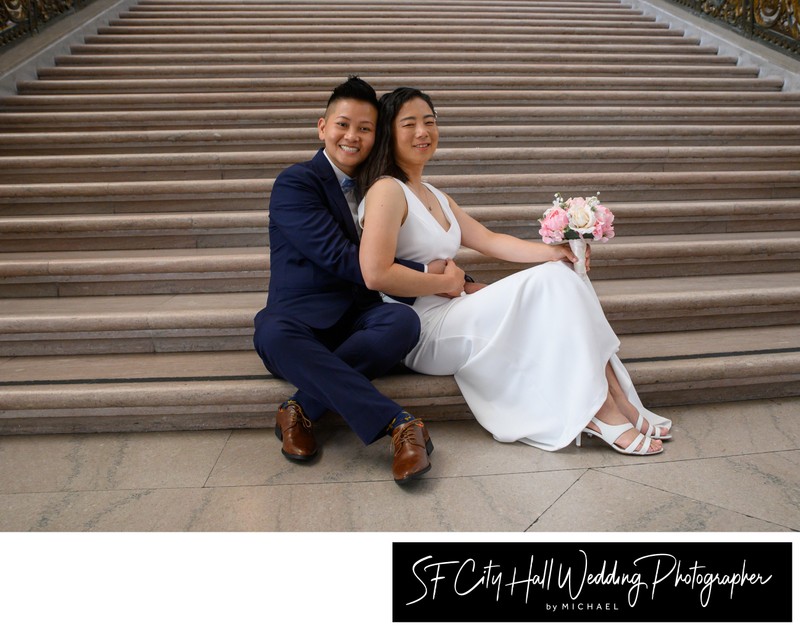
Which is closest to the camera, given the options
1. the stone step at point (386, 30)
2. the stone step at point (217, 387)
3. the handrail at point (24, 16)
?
the stone step at point (217, 387)

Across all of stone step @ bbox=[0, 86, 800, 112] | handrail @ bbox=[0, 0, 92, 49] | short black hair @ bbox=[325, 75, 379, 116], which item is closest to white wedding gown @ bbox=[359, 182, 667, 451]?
short black hair @ bbox=[325, 75, 379, 116]

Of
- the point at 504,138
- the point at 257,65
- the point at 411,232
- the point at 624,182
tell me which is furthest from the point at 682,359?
the point at 257,65

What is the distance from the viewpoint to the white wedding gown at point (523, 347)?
8.02 ft

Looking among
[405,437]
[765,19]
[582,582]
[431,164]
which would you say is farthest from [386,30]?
[582,582]

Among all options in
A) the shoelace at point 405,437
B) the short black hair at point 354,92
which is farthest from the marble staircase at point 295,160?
the short black hair at point 354,92

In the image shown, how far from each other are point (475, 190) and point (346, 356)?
2.13 m

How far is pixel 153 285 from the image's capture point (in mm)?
3600

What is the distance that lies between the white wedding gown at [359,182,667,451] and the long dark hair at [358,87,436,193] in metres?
0.11

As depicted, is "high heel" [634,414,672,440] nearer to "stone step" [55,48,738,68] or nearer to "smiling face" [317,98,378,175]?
"smiling face" [317,98,378,175]

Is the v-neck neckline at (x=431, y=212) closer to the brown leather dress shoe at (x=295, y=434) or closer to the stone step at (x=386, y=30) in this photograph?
the brown leather dress shoe at (x=295, y=434)

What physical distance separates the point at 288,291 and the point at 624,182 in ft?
9.05

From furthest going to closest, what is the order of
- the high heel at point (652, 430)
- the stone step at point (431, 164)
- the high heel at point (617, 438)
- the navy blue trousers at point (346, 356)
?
1. the stone step at point (431, 164)
2. the high heel at point (652, 430)
3. the high heel at point (617, 438)
4. the navy blue trousers at point (346, 356)

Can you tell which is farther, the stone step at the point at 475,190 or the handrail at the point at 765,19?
the handrail at the point at 765,19

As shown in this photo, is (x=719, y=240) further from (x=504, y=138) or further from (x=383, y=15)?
(x=383, y=15)
